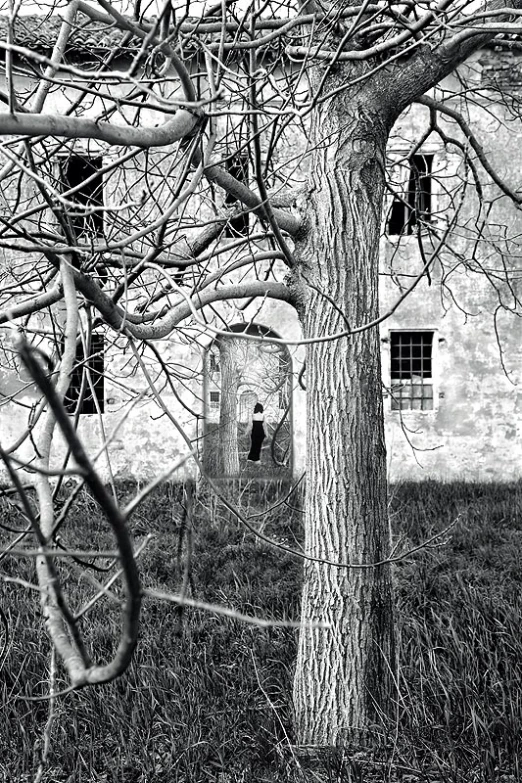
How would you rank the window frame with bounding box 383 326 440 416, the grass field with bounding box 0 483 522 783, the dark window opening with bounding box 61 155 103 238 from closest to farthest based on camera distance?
the dark window opening with bounding box 61 155 103 238 < the grass field with bounding box 0 483 522 783 < the window frame with bounding box 383 326 440 416

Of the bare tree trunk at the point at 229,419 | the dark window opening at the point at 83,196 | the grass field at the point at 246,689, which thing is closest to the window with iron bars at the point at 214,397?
the bare tree trunk at the point at 229,419

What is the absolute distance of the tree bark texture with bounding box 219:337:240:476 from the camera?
11.4 metres

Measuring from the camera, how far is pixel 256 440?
1245 cm

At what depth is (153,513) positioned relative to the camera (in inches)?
360

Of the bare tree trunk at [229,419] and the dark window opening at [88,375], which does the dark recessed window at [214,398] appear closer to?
the bare tree trunk at [229,419]

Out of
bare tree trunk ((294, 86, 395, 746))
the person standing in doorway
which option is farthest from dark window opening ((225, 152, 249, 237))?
the person standing in doorway

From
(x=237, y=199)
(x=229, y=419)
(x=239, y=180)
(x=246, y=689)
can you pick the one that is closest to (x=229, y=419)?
(x=229, y=419)

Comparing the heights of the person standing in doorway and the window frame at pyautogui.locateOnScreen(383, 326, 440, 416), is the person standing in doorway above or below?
below

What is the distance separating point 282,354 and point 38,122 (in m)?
10.2

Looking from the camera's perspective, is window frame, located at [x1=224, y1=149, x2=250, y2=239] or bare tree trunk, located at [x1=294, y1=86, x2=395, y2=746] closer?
window frame, located at [x1=224, y1=149, x2=250, y2=239]

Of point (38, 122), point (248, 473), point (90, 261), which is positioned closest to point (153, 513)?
point (248, 473)

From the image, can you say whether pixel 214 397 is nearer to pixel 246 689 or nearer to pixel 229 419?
pixel 229 419

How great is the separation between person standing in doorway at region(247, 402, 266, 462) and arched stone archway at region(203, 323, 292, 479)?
5 cm

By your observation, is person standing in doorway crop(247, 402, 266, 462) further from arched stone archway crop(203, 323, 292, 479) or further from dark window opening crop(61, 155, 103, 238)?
dark window opening crop(61, 155, 103, 238)
